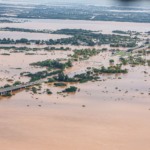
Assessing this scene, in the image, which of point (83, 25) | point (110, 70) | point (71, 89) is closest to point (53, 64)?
point (110, 70)

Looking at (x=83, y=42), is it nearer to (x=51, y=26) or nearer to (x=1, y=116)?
(x=51, y=26)

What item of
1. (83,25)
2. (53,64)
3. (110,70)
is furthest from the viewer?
(83,25)

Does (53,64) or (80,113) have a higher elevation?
(53,64)

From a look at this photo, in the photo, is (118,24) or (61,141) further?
(118,24)

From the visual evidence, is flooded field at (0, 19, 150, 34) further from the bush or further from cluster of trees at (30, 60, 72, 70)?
the bush

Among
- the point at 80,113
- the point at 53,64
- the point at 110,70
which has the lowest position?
the point at 80,113

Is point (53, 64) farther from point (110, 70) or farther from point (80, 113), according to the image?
point (80, 113)

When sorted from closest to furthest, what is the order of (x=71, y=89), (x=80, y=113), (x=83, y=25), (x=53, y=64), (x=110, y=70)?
→ (x=80, y=113) → (x=71, y=89) → (x=110, y=70) → (x=53, y=64) → (x=83, y=25)

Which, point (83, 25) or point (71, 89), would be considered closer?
point (71, 89)

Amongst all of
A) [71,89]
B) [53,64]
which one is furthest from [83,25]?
[71,89]

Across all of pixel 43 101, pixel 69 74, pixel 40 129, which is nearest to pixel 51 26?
pixel 69 74
